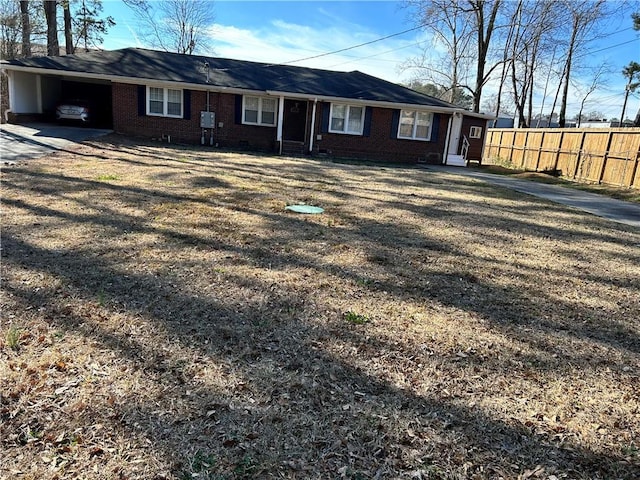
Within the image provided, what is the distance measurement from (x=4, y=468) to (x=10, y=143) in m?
13.1

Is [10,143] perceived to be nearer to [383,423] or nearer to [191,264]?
[191,264]

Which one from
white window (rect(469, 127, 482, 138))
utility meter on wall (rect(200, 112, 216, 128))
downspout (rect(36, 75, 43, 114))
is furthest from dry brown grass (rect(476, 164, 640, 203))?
downspout (rect(36, 75, 43, 114))

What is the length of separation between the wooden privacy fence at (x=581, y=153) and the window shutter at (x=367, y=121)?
770 cm

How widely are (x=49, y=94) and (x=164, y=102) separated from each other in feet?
18.6

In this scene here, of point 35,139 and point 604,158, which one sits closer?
point 35,139

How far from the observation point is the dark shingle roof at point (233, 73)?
17203mm

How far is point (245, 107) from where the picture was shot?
18.2 m

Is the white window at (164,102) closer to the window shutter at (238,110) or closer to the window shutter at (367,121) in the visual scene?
the window shutter at (238,110)

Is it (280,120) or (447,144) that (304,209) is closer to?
(280,120)

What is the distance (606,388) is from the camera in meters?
2.78

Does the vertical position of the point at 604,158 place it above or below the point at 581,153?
below

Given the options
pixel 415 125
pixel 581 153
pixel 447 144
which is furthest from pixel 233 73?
pixel 581 153

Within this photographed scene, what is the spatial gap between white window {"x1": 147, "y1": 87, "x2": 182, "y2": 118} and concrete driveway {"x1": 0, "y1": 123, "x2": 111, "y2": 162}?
1.92 meters

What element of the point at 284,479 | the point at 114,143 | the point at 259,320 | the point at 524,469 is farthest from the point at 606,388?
the point at 114,143
